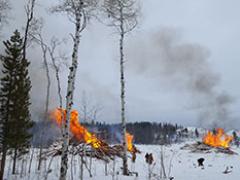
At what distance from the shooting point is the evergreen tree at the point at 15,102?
15016mm

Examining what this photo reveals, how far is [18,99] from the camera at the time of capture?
15664 mm

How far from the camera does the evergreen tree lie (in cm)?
1502

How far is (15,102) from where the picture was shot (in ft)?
50.9

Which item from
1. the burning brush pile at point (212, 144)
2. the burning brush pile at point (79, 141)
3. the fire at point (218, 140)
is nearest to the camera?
the burning brush pile at point (79, 141)

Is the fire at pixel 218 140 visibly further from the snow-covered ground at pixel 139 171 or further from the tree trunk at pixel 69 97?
the tree trunk at pixel 69 97

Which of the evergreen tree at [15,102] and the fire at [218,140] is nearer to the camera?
the evergreen tree at [15,102]

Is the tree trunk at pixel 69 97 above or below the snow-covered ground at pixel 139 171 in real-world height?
above

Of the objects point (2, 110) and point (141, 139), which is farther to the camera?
point (141, 139)

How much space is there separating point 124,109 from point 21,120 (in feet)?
22.5

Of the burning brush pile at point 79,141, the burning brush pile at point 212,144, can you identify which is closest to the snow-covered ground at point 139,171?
the burning brush pile at point 79,141

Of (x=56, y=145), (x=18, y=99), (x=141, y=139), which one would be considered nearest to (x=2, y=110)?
(x=18, y=99)

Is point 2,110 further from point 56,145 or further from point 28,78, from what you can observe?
point 56,145

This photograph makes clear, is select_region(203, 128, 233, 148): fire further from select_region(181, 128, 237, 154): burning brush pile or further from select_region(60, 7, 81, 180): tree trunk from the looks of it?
select_region(60, 7, 81, 180): tree trunk

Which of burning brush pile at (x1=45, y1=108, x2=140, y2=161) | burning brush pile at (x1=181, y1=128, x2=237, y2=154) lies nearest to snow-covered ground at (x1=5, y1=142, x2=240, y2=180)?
burning brush pile at (x1=45, y1=108, x2=140, y2=161)
